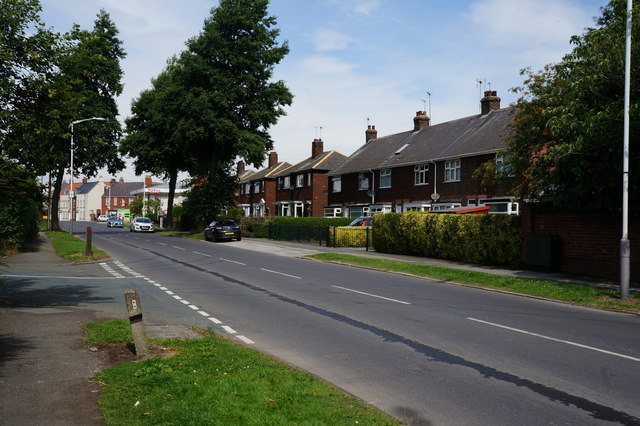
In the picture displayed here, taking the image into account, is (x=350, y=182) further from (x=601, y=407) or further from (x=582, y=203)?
(x=601, y=407)

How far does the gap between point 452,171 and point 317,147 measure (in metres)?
28.8

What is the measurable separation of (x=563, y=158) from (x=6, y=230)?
70.2ft

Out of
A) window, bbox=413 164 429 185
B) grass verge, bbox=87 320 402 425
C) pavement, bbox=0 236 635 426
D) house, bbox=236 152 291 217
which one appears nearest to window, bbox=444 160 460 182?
window, bbox=413 164 429 185

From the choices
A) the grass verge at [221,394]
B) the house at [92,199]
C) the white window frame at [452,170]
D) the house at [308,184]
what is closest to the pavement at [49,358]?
the grass verge at [221,394]

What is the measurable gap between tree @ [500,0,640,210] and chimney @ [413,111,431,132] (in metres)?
28.4

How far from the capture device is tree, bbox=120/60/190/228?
4669 centimetres

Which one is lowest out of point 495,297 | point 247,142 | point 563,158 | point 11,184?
point 495,297

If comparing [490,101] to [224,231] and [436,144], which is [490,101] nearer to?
[436,144]

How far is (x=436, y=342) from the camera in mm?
8891

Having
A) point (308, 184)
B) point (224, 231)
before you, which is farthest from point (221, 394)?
point (308, 184)

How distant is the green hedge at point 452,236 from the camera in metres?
21.4

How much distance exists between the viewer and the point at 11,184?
9000mm

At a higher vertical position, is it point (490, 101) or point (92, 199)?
point (490, 101)

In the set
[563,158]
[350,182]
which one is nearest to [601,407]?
[563,158]
